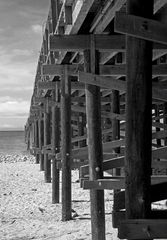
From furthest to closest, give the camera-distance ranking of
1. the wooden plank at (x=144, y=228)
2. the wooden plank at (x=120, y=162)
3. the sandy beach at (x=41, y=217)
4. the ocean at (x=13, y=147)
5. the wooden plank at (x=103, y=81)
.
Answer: the ocean at (x=13, y=147), the sandy beach at (x=41, y=217), the wooden plank at (x=120, y=162), the wooden plank at (x=103, y=81), the wooden plank at (x=144, y=228)

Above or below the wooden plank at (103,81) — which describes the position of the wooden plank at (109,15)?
above

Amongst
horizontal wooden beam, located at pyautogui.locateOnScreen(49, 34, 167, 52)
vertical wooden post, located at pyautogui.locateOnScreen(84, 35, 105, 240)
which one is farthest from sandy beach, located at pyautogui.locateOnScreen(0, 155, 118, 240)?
horizontal wooden beam, located at pyautogui.locateOnScreen(49, 34, 167, 52)

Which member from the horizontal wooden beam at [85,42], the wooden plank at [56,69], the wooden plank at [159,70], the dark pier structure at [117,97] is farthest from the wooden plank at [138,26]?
the wooden plank at [56,69]

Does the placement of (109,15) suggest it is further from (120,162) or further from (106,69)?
(106,69)

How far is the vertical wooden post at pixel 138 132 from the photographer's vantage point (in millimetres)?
2952

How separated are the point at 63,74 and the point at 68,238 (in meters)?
2.94

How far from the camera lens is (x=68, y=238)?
6859mm

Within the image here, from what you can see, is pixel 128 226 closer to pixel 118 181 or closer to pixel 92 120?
pixel 118 181

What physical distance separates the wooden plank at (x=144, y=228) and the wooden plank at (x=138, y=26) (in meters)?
1.25

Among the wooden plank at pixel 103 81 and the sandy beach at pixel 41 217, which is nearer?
the wooden plank at pixel 103 81

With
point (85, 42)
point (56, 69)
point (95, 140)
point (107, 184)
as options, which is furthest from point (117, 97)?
point (107, 184)

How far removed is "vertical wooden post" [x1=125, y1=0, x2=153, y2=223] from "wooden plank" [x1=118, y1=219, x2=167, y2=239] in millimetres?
70

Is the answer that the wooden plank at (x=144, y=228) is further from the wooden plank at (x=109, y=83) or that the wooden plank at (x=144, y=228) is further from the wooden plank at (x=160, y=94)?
the wooden plank at (x=160, y=94)

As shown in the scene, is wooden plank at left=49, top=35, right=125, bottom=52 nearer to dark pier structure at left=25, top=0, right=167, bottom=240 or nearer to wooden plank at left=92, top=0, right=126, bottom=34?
dark pier structure at left=25, top=0, right=167, bottom=240
